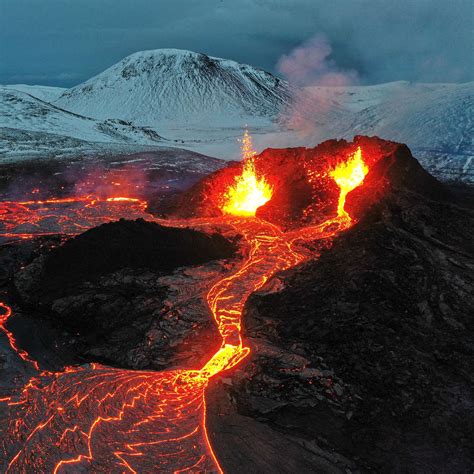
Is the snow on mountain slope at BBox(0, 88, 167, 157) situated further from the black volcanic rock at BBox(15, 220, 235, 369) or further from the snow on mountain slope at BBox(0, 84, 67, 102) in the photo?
the snow on mountain slope at BBox(0, 84, 67, 102)

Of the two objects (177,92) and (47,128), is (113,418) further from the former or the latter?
(177,92)

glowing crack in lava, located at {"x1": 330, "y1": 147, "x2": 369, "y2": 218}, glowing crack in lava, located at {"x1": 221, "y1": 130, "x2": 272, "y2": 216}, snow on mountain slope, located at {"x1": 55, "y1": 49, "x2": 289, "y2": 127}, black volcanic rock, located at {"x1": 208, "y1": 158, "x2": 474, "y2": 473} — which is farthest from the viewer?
snow on mountain slope, located at {"x1": 55, "y1": 49, "x2": 289, "y2": 127}

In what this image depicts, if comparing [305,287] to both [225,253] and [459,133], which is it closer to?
[225,253]

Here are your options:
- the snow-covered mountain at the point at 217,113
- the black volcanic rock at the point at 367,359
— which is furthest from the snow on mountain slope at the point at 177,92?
the black volcanic rock at the point at 367,359

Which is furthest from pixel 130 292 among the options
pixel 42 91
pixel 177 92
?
pixel 42 91

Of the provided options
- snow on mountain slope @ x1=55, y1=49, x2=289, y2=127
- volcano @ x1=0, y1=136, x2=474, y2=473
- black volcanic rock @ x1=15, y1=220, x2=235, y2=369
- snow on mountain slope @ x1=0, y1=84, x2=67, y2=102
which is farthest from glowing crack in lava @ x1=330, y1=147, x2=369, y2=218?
snow on mountain slope @ x1=0, y1=84, x2=67, y2=102

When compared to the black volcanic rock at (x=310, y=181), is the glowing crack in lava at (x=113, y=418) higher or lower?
lower

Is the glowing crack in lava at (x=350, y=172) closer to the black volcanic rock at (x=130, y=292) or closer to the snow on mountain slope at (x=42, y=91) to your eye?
the black volcanic rock at (x=130, y=292)
